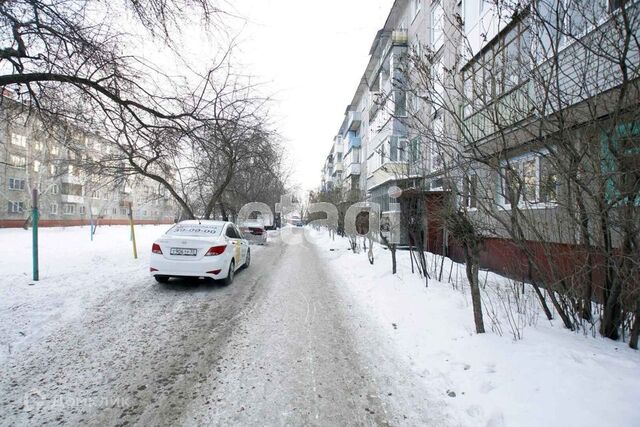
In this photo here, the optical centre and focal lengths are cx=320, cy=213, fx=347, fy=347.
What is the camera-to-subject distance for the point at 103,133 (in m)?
8.48

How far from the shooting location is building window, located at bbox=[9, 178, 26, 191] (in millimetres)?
35125

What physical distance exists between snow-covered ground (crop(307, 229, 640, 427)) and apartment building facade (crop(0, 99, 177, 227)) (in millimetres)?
8208

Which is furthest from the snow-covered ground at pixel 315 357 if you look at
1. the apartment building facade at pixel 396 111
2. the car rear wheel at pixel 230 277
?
the apartment building facade at pixel 396 111

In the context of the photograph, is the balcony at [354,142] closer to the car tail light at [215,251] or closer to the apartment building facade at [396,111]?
the apartment building facade at [396,111]

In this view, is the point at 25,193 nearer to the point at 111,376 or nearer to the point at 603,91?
the point at 111,376

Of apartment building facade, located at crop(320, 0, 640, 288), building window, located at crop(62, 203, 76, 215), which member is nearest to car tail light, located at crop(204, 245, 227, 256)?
apartment building facade, located at crop(320, 0, 640, 288)

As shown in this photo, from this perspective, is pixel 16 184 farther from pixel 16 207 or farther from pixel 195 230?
pixel 195 230

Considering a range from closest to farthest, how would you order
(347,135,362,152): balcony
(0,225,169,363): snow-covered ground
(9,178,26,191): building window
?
(0,225,169,363): snow-covered ground < (9,178,26,191): building window < (347,135,362,152): balcony

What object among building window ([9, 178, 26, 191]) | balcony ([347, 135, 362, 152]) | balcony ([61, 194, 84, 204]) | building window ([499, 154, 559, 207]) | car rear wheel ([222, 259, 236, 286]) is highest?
balcony ([347, 135, 362, 152])

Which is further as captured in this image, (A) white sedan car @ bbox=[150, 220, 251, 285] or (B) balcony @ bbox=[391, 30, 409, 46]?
(B) balcony @ bbox=[391, 30, 409, 46]

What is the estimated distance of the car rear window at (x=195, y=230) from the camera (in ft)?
26.5

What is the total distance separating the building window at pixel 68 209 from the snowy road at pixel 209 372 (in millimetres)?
46388

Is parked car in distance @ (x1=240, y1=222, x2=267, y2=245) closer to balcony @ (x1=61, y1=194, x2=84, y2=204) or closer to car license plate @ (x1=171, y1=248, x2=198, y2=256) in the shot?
car license plate @ (x1=171, y1=248, x2=198, y2=256)

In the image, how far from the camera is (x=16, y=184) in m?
35.8
